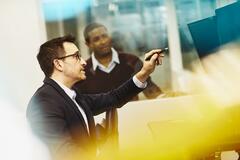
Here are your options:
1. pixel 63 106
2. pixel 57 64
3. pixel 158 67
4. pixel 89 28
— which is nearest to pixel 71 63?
pixel 57 64

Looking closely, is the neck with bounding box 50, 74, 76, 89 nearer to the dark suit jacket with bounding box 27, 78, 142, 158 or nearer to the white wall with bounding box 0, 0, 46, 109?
the dark suit jacket with bounding box 27, 78, 142, 158

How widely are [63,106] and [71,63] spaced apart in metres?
0.17

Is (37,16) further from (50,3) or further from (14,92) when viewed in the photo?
(14,92)

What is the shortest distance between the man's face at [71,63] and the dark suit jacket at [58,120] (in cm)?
7

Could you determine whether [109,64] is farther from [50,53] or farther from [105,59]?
[50,53]

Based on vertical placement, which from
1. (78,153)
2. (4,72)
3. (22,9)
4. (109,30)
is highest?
(22,9)

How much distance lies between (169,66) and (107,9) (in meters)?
0.40

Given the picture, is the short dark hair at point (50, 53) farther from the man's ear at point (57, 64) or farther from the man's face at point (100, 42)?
the man's face at point (100, 42)

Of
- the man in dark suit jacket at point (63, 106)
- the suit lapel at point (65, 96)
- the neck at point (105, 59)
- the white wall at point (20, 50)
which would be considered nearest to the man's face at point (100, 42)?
the neck at point (105, 59)

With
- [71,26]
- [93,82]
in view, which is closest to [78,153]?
[93,82]

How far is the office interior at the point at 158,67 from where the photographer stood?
1.60 metres

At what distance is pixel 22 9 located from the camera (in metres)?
1.76

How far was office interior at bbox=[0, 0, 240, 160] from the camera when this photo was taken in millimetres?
1603

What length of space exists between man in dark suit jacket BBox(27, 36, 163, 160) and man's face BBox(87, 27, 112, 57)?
34cm
